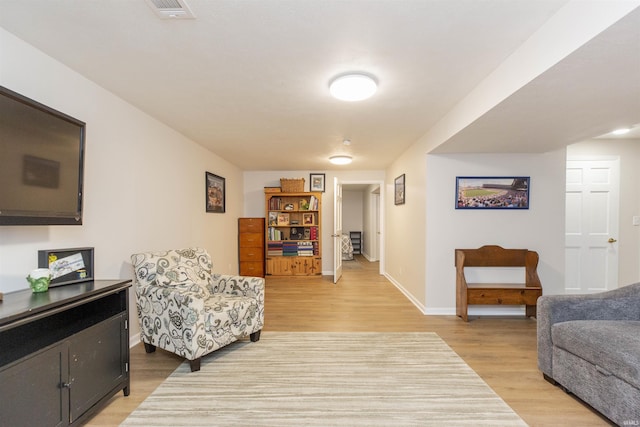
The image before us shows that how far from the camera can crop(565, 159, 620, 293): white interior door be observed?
12.9 feet

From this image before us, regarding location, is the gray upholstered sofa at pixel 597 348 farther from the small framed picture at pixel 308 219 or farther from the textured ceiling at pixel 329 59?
the small framed picture at pixel 308 219

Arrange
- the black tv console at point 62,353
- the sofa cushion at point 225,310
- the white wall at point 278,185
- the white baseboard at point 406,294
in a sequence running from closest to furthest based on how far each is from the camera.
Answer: the black tv console at point 62,353 → the sofa cushion at point 225,310 → the white baseboard at point 406,294 → the white wall at point 278,185

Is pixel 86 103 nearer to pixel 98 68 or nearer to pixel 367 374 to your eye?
pixel 98 68

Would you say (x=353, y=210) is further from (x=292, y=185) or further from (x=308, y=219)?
(x=292, y=185)

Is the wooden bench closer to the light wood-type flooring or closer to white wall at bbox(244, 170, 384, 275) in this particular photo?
the light wood-type flooring

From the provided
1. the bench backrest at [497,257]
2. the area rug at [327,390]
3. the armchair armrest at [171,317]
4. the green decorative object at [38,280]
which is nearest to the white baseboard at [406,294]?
the bench backrest at [497,257]

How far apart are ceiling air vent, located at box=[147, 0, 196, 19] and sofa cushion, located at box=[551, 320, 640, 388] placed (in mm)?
2912

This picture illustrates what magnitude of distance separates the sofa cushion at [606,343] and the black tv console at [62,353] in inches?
116

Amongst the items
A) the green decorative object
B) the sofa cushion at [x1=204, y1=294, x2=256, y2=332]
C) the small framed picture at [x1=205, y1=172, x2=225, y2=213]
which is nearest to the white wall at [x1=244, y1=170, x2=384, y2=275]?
the small framed picture at [x1=205, y1=172, x2=225, y2=213]

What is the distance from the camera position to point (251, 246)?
5746 millimetres

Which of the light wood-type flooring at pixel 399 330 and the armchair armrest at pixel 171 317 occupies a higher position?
the armchair armrest at pixel 171 317

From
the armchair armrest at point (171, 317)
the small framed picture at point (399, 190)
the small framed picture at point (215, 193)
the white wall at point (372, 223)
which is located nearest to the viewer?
the armchair armrest at point (171, 317)

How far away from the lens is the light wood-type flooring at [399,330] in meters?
1.79

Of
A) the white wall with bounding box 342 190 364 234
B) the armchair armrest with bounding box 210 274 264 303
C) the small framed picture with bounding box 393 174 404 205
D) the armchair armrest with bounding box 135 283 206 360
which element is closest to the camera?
the armchair armrest with bounding box 135 283 206 360
